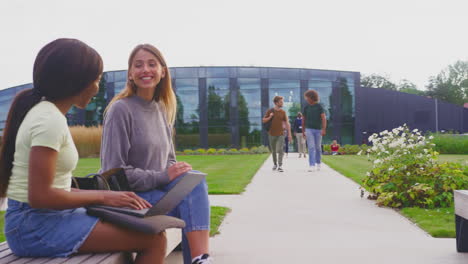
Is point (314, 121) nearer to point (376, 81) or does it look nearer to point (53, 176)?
point (53, 176)

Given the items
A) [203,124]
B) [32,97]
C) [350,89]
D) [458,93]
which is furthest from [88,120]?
[458,93]

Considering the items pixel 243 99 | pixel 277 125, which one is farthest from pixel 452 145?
pixel 277 125

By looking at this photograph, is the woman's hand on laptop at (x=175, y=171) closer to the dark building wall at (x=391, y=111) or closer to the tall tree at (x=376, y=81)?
the dark building wall at (x=391, y=111)

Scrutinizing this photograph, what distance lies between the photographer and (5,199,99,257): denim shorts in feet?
6.20

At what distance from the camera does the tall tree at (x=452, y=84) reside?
83250 millimetres

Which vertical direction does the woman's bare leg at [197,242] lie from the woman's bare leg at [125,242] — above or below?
below

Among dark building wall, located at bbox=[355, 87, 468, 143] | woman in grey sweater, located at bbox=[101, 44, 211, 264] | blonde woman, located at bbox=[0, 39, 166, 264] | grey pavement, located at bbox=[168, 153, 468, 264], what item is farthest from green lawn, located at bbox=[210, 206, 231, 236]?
dark building wall, located at bbox=[355, 87, 468, 143]

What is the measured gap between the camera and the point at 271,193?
7.25 meters

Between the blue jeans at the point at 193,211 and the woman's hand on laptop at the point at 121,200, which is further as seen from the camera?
the blue jeans at the point at 193,211

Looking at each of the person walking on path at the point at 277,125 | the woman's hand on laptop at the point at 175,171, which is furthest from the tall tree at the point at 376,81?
the woman's hand on laptop at the point at 175,171

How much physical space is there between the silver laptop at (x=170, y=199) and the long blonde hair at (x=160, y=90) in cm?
76

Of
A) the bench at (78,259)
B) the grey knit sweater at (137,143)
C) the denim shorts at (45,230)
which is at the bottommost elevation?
the bench at (78,259)

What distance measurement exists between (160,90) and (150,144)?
485mm

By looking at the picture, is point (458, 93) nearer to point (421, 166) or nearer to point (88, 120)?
point (88, 120)
